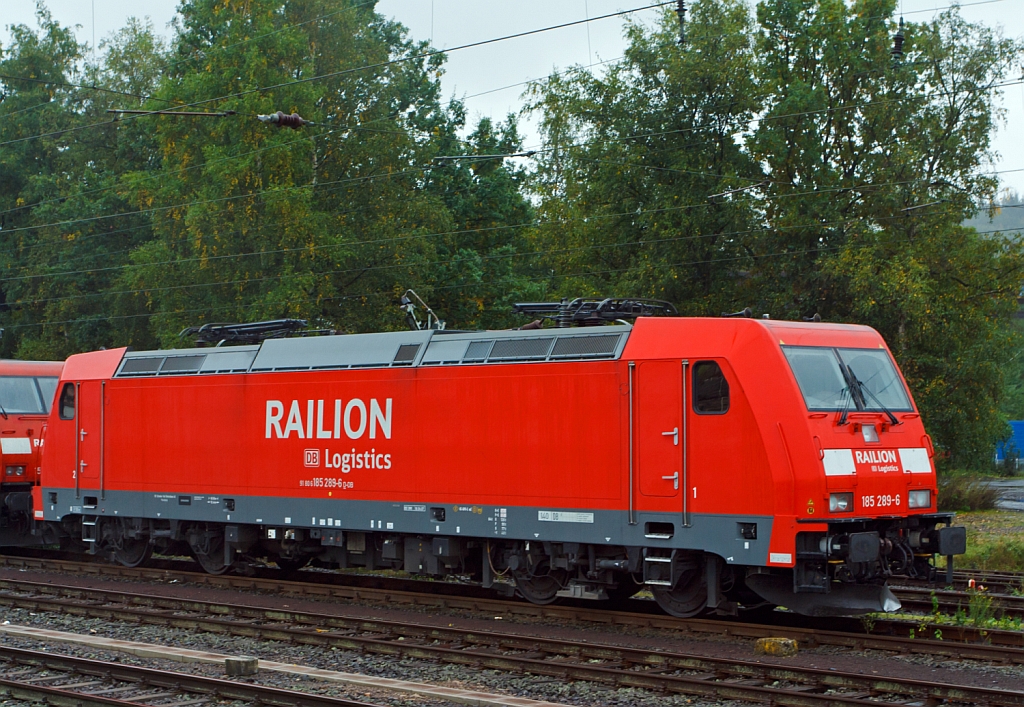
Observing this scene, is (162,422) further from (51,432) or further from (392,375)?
(392,375)

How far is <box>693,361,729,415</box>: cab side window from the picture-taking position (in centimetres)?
1235

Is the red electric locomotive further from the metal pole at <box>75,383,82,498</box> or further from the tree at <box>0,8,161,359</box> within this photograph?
the tree at <box>0,8,161,359</box>

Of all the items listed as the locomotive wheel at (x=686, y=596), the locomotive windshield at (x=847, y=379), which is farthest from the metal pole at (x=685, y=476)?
the locomotive windshield at (x=847, y=379)

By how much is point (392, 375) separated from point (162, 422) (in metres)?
4.56

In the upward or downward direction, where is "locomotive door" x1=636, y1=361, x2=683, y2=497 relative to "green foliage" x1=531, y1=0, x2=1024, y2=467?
downward

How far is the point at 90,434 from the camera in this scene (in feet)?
62.9

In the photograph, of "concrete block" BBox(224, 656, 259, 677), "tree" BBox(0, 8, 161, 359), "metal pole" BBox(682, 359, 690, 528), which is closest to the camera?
"concrete block" BBox(224, 656, 259, 677)

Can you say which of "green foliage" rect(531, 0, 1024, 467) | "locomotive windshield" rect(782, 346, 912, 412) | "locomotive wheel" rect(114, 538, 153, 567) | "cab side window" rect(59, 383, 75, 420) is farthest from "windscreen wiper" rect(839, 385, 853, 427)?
"green foliage" rect(531, 0, 1024, 467)

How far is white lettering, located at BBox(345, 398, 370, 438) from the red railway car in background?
7497 millimetres

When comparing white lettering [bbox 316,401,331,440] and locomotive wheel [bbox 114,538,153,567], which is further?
locomotive wheel [bbox 114,538,153,567]

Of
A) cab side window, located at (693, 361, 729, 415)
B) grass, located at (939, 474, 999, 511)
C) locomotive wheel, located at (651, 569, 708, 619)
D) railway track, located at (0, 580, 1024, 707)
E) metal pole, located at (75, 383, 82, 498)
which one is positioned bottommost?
railway track, located at (0, 580, 1024, 707)

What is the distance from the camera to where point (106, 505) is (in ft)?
61.9

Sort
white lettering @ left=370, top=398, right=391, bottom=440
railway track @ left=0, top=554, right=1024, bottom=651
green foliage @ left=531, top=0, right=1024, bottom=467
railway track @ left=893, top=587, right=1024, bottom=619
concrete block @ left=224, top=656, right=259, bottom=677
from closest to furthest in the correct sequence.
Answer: concrete block @ left=224, top=656, right=259, bottom=677 < railway track @ left=0, top=554, right=1024, bottom=651 < railway track @ left=893, top=587, right=1024, bottom=619 < white lettering @ left=370, top=398, right=391, bottom=440 < green foliage @ left=531, top=0, right=1024, bottom=467

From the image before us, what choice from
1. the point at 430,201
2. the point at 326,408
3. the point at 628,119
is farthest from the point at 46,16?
the point at 326,408
